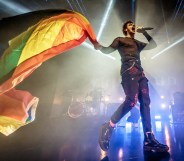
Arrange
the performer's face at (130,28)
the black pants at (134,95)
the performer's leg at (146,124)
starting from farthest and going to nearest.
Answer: the performer's face at (130,28)
the black pants at (134,95)
the performer's leg at (146,124)

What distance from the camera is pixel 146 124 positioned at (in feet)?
6.74

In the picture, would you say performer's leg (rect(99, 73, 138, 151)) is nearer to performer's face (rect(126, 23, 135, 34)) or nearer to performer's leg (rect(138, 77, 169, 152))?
performer's leg (rect(138, 77, 169, 152))

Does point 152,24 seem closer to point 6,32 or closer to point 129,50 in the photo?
point 129,50

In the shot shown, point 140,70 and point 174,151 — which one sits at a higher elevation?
point 140,70

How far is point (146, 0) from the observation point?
6.97 metres

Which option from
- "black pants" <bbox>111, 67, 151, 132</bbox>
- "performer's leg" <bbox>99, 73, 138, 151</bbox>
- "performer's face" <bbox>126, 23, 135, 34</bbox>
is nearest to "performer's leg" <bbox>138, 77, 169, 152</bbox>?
"black pants" <bbox>111, 67, 151, 132</bbox>

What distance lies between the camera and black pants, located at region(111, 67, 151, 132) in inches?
84.2

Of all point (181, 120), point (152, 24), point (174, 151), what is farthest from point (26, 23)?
point (152, 24)

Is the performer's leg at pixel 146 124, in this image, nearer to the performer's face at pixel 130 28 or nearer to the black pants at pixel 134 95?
the black pants at pixel 134 95

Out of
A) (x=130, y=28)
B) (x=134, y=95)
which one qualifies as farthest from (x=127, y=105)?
(x=130, y=28)

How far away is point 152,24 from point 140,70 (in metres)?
7.51

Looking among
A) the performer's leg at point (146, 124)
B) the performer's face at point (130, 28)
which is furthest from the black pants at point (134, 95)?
the performer's face at point (130, 28)

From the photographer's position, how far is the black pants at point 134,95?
2138 mm

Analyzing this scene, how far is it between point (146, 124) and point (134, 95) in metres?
0.39
